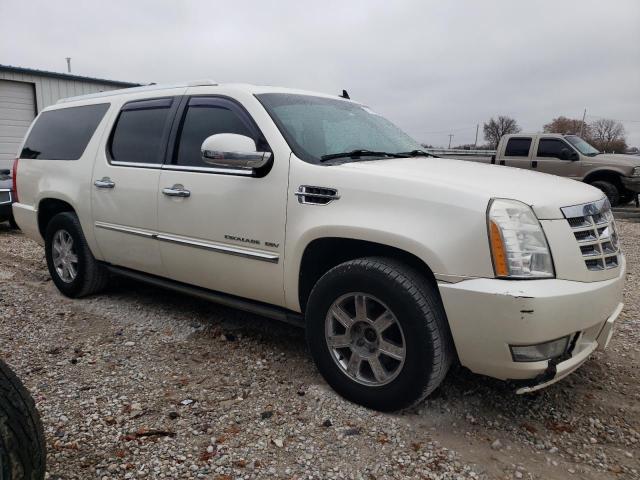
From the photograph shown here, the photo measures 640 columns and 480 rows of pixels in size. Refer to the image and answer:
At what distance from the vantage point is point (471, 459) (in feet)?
7.77

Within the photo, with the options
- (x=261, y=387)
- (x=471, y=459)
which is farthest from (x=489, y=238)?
(x=261, y=387)

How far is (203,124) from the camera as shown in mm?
3531

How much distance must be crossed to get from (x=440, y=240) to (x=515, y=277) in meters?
0.37

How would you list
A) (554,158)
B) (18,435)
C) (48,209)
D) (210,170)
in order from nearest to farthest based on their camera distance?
(18,435), (210,170), (48,209), (554,158)

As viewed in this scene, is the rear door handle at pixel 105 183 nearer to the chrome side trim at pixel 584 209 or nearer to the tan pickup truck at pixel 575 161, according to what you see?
the chrome side trim at pixel 584 209

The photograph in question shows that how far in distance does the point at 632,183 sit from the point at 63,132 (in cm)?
1161

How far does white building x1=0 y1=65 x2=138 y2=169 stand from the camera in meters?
14.5

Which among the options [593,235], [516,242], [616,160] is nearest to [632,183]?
[616,160]

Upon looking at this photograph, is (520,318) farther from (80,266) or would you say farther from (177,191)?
(80,266)

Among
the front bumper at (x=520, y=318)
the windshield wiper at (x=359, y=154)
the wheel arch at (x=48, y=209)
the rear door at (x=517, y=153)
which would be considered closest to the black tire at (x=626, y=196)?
the rear door at (x=517, y=153)

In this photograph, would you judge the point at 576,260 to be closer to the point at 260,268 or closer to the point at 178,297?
the point at 260,268

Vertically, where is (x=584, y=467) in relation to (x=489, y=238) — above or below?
below

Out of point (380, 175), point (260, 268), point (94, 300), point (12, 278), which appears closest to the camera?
point (380, 175)

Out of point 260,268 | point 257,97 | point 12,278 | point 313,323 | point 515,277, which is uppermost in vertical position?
point 257,97
